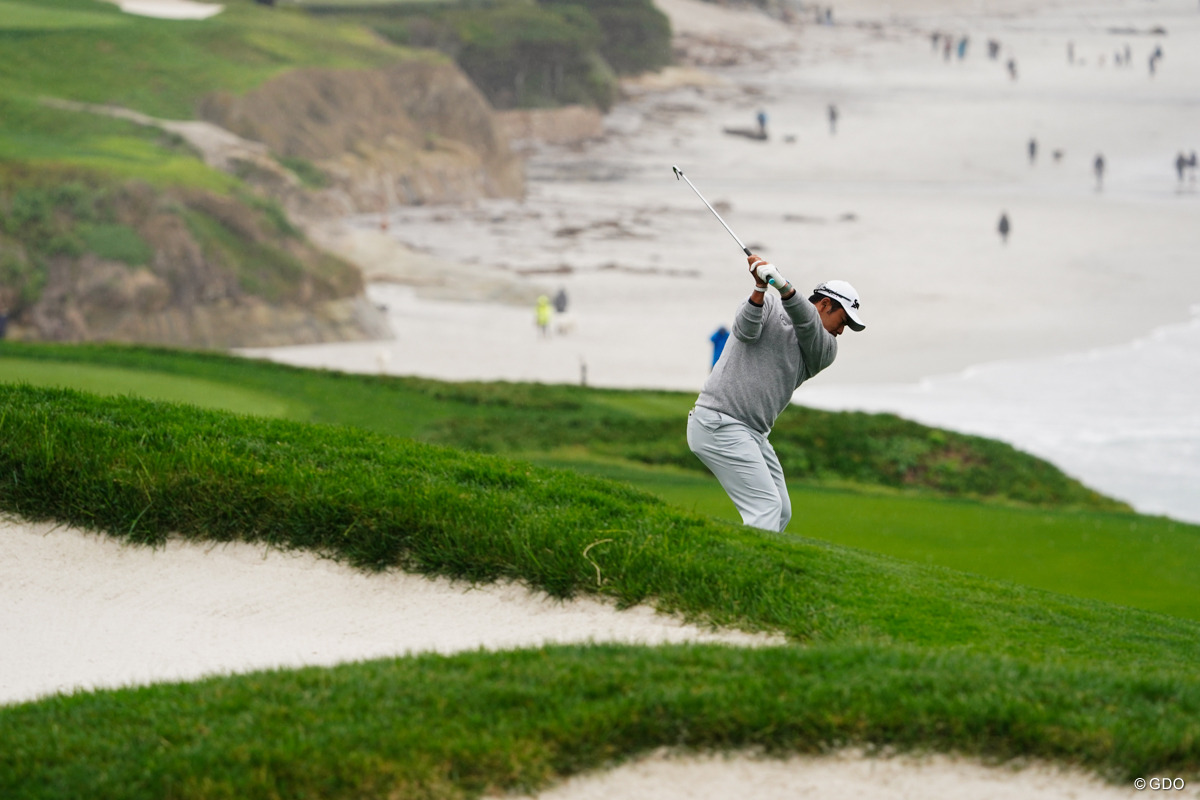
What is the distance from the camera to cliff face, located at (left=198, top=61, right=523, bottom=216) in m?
44.2

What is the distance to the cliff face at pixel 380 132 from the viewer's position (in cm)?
4425

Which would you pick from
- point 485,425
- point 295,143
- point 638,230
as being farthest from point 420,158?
point 485,425

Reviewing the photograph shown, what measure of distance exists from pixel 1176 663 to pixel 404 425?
1185 cm

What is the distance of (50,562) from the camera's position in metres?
7.05

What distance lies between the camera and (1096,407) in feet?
94.4

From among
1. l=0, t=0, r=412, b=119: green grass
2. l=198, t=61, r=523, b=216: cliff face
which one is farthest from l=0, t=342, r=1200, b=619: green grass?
l=0, t=0, r=412, b=119: green grass

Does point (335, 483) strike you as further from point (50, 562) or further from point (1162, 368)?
point (1162, 368)

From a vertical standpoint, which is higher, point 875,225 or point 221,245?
point 221,245

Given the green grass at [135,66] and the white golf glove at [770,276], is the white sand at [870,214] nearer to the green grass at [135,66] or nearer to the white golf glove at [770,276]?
the green grass at [135,66]

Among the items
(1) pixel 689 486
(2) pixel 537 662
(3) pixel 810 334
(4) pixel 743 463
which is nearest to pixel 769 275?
(3) pixel 810 334
